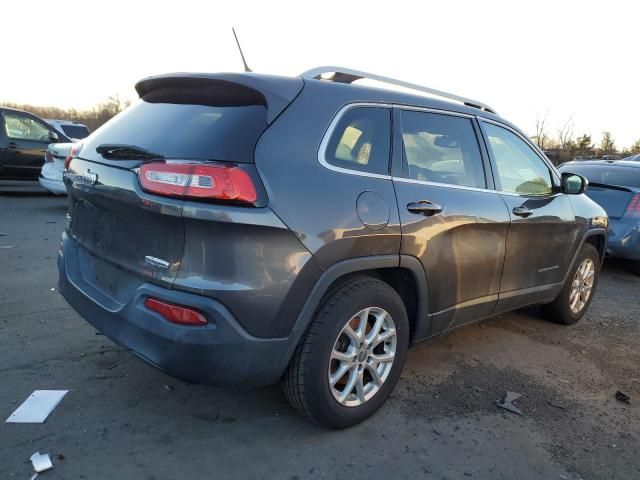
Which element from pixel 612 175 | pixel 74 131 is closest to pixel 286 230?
pixel 612 175

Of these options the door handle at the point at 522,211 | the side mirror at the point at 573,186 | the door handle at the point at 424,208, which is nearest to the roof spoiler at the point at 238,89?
the door handle at the point at 424,208

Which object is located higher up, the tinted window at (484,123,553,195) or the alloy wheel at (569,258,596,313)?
the tinted window at (484,123,553,195)

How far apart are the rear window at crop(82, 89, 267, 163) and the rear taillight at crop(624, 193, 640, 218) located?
5.85 metres

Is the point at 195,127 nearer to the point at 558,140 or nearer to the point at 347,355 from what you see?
the point at 347,355

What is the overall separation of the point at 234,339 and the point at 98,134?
1553 mm

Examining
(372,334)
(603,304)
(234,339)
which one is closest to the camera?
(234,339)

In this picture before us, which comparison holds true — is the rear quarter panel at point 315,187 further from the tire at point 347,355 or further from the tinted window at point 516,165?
the tinted window at point 516,165

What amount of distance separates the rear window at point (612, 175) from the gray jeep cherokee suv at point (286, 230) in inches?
177

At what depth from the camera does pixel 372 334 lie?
2.81 meters

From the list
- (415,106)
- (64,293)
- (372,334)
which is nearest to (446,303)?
(372,334)

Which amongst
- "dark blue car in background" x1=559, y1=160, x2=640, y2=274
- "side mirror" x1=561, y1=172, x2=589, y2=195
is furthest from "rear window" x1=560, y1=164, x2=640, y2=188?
"side mirror" x1=561, y1=172, x2=589, y2=195

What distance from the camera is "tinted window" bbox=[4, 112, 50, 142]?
404 inches

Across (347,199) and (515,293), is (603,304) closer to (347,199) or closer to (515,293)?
(515,293)

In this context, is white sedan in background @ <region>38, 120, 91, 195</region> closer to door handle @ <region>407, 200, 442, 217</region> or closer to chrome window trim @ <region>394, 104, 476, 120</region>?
chrome window trim @ <region>394, 104, 476, 120</region>
